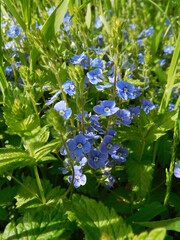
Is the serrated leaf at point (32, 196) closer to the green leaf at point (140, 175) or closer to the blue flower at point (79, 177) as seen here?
the blue flower at point (79, 177)

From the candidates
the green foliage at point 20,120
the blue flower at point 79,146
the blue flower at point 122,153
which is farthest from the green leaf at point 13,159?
the blue flower at point 122,153

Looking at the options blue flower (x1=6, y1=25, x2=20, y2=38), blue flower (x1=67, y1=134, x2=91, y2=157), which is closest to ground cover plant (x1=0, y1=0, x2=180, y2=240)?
blue flower (x1=67, y1=134, x2=91, y2=157)

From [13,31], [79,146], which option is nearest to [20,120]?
[79,146]

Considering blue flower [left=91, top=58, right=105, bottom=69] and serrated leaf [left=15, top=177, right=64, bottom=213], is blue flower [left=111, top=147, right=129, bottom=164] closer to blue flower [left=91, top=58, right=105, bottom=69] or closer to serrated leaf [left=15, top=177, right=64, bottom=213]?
serrated leaf [left=15, top=177, right=64, bottom=213]

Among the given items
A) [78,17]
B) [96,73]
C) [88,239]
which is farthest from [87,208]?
[78,17]

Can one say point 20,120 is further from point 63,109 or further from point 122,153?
point 122,153
